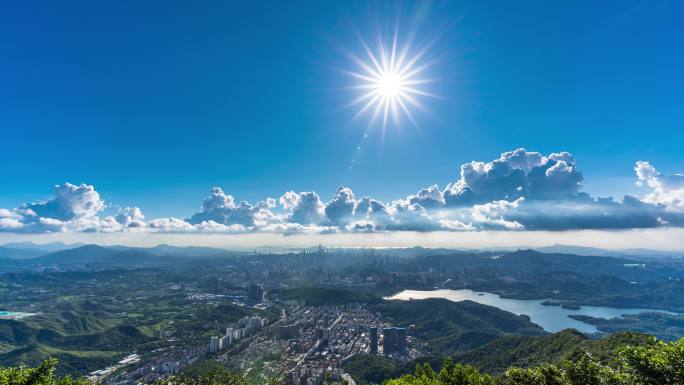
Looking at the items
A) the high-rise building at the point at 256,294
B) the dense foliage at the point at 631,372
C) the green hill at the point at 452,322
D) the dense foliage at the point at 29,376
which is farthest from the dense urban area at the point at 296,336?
the dense foliage at the point at 631,372

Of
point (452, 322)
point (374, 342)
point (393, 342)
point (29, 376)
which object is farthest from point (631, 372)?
point (452, 322)

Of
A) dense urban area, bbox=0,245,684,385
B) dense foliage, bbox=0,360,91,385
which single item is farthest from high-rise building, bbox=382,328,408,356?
dense foliage, bbox=0,360,91,385

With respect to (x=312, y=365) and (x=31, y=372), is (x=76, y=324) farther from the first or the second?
(x=31, y=372)

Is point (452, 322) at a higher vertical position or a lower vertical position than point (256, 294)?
lower

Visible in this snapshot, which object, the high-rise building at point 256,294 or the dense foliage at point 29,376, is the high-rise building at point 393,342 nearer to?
the dense foliage at point 29,376

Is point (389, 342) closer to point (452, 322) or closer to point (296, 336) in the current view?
point (296, 336)

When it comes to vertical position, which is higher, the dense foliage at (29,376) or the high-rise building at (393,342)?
the dense foliage at (29,376)

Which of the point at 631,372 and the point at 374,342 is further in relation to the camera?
the point at 374,342

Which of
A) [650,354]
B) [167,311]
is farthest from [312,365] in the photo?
[167,311]

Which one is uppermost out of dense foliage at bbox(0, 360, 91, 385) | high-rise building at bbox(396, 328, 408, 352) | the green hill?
dense foliage at bbox(0, 360, 91, 385)

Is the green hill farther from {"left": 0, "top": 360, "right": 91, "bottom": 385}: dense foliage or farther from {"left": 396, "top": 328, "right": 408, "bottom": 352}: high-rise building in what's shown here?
{"left": 0, "top": 360, "right": 91, "bottom": 385}: dense foliage

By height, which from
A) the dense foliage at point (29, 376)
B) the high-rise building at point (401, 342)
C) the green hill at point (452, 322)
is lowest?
the green hill at point (452, 322)
